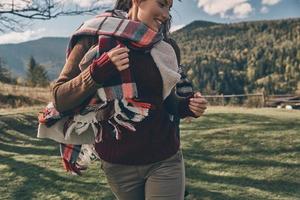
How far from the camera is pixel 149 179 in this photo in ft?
8.45

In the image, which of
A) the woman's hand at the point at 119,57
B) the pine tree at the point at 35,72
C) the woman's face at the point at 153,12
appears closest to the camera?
the woman's hand at the point at 119,57

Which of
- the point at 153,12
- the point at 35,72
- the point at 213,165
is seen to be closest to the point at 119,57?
the point at 153,12

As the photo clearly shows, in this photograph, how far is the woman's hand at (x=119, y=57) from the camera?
7.55 ft

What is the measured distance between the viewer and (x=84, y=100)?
8.18ft

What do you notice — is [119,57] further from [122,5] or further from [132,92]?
[122,5]

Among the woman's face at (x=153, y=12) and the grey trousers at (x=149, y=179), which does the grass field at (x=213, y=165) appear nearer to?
the grey trousers at (x=149, y=179)

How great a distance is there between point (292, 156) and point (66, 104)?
672cm

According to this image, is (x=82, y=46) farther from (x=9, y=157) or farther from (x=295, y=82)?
(x=295, y=82)

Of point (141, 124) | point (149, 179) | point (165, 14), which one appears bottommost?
point (149, 179)

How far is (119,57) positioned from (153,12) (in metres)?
0.38

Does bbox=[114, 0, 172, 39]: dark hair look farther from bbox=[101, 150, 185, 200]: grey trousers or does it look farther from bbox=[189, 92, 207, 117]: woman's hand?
bbox=[101, 150, 185, 200]: grey trousers

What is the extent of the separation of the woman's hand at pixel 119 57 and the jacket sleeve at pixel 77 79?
0.9 inches

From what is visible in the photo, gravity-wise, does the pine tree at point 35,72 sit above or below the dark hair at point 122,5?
below

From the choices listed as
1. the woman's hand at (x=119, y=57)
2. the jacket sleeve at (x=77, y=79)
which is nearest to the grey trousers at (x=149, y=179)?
the jacket sleeve at (x=77, y=79)
